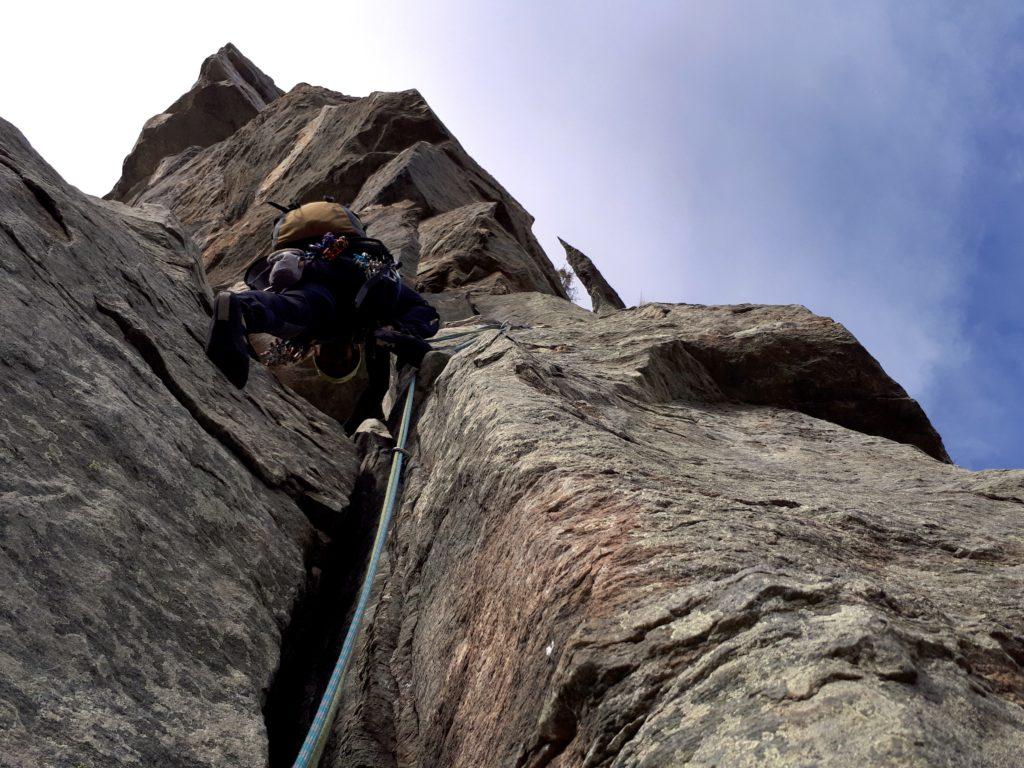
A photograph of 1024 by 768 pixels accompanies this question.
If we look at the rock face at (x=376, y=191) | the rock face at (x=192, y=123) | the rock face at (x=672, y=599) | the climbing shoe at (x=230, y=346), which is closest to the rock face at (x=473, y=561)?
the rock face at (x=672, y=599)

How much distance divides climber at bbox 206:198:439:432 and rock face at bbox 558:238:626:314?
6.34 metres

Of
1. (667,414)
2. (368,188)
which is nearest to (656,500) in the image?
(667,414)

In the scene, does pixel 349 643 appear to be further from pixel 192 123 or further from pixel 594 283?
pixel 192 123

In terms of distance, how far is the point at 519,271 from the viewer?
12555 mm

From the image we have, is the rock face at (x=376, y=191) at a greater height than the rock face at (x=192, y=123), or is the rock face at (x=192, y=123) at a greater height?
the rock face at (x=192, y=123)

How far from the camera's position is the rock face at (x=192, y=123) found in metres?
24.4

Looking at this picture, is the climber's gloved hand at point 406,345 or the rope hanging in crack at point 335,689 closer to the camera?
the rope hanging in crack at point 335,689

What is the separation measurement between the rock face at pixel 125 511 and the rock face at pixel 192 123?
65.9 feet

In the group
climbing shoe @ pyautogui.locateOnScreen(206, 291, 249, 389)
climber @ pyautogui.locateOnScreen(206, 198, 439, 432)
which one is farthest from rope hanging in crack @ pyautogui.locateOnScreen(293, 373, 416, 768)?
climber @ pyautogui.locateOnScreen(206, 198, 439, 432)

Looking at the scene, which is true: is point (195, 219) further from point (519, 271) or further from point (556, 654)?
point (556, 654)

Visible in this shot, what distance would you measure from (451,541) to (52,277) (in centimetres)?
258

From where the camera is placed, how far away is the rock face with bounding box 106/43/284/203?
2444cm

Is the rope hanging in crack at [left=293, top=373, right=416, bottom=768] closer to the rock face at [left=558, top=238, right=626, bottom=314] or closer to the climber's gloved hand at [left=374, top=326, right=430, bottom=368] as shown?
the climber's gloved hand at [left=374, top=326, right=430, bottom=368]

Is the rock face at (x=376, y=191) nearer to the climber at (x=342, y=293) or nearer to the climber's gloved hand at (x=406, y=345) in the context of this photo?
the climber at (x=342, y=293)
